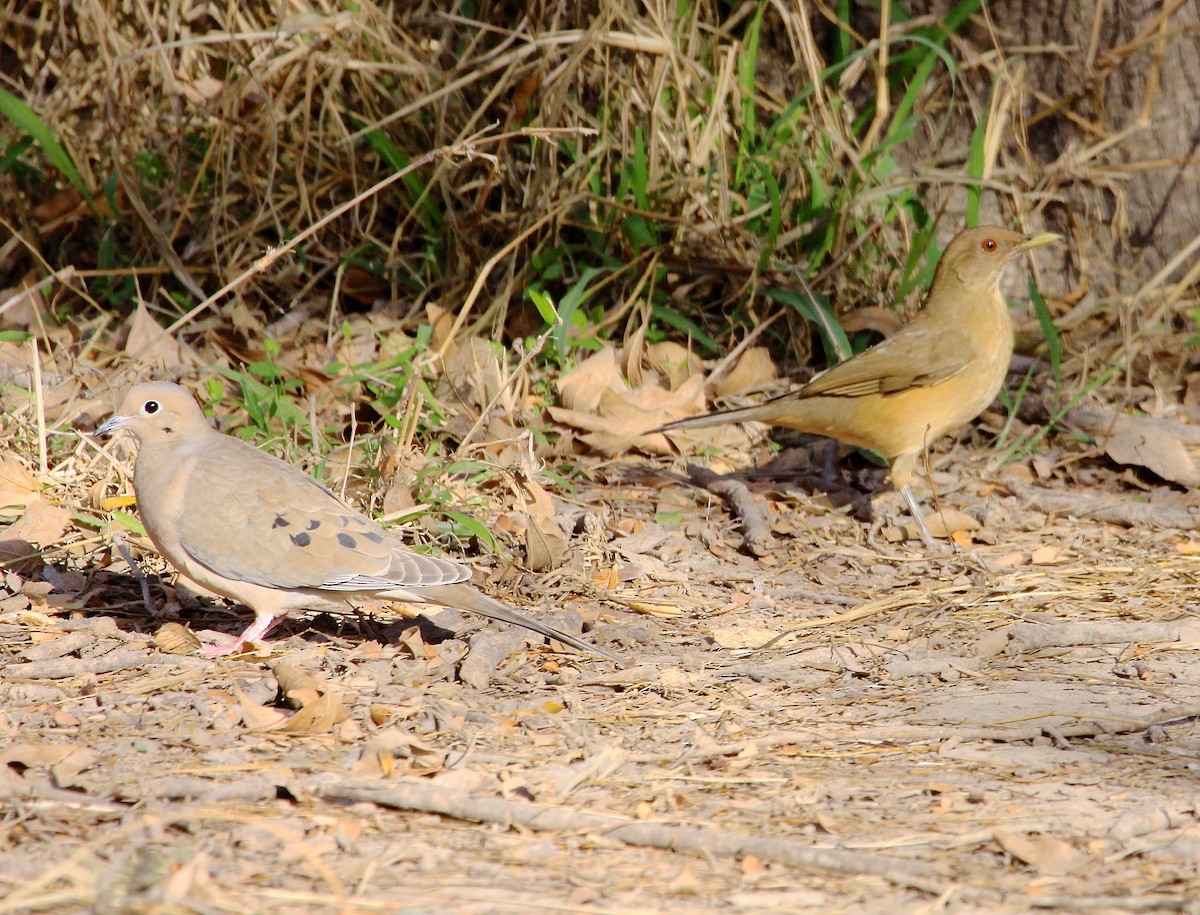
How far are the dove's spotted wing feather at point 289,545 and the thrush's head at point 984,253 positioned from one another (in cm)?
317

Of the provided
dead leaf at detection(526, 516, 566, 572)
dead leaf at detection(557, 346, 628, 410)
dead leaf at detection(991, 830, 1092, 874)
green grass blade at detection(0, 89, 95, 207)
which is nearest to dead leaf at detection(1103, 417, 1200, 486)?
Result: dead leaf at detection(557, 346, 628, 410)

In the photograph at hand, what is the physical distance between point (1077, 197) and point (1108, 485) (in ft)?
5.66

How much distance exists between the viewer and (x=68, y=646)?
399 centimetres

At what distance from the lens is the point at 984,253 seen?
621 cm

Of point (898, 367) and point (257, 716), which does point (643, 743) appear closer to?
point (257, 716)

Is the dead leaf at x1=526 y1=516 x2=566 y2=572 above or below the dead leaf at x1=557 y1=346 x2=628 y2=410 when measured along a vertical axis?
below

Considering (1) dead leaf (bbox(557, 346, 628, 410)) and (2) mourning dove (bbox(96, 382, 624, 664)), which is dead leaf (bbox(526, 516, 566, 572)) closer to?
(2) mourning dove (bbox(96, 382, 624, 664))

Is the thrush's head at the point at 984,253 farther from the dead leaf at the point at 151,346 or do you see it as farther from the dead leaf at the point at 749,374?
the dead leaf at the point at 151,346

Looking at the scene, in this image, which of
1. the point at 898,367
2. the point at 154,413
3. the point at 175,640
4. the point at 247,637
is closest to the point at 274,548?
the point at 247,637

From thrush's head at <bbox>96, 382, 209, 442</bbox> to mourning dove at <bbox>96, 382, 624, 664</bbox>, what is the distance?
71mm

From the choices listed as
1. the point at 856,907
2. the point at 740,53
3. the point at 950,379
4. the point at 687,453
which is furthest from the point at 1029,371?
the point at 856,907

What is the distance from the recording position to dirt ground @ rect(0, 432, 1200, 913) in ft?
8.60

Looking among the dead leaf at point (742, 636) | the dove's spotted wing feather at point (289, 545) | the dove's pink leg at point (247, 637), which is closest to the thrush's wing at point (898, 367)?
the dead leaf at point (742, 636)

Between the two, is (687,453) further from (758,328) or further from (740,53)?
(740,53)
